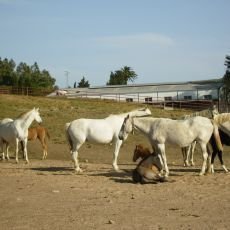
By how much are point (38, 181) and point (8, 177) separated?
4.91 feet

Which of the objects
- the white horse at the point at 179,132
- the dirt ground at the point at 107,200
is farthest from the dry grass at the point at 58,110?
the white horse at the point at 179,132

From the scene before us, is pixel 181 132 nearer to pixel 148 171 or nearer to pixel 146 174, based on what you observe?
pixel 148 171

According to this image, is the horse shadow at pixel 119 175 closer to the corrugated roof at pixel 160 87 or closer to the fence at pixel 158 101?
the fence at pixel 158 101

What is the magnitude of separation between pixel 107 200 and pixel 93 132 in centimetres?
543

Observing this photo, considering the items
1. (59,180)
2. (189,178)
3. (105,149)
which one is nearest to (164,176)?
(189,178)

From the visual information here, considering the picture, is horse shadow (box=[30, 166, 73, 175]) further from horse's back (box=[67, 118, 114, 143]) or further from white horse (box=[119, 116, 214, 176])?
white horse (box=[119, 116, 214, 176])

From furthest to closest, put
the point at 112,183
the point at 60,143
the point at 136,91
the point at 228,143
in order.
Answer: the point at 136,91 < the point at 60,143 < the point at 228,143 < the point at 112,183

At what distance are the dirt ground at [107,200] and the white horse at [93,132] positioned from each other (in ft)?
2.63

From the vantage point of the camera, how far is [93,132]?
16156 millimetres

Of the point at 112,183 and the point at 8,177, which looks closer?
the point at 112,183

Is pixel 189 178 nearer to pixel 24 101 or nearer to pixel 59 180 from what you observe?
pixel 59 180

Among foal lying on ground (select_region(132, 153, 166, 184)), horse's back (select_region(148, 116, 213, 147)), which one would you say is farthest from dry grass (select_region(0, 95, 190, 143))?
foal lying on ground (select_region(132, 153, 166, 184))

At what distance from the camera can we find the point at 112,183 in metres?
13.7

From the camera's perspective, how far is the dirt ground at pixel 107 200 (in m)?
8.43
